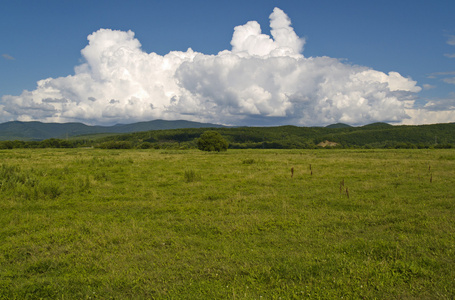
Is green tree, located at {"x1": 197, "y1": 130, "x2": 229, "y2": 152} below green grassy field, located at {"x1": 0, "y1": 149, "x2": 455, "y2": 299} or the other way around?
the other way around

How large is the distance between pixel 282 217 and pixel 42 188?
40.8 feet

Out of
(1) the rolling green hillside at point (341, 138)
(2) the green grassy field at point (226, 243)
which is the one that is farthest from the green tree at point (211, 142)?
(1) the rolling green hillside at point (341, 138)

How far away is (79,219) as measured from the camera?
1020 cm

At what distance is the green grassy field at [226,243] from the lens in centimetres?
552

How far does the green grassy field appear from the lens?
552cm

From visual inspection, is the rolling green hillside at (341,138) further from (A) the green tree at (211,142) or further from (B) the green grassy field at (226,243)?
(B) the green grassy field at (226,243)

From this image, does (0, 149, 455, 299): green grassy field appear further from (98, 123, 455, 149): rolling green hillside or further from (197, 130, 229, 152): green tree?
(98, 123, 455, 149): rolling green hillside

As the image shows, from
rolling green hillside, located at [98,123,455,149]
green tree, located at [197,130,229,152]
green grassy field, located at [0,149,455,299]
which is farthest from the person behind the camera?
rolling green hillside, located at [98,123,455,149]

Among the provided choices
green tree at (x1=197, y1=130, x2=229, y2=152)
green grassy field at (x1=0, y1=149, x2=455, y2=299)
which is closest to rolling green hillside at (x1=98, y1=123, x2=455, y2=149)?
green tree at (x1=197, y1=130, x2=229, y2=152)

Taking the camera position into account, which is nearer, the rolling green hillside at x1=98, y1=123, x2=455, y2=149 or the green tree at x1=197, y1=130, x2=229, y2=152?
the green tree at x1=197, y1=130, x2=229, y2=152

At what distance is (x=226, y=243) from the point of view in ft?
25.4

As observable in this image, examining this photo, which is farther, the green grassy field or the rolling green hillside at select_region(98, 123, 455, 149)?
the rolling green hillside at select_region(98, 123, 455, 149)

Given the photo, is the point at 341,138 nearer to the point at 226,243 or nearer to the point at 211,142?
the point at 211,142

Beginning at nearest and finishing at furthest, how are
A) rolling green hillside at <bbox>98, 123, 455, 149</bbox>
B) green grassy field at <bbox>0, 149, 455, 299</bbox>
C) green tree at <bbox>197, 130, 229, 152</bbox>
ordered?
green grassy field at <bbox>0, 149, 455, 299</bbox> < green tree at <bbox>197, 130, 229, 152</bbox> < rolling green hillside at <bbox>98, 123, 455, 149</bbox>
